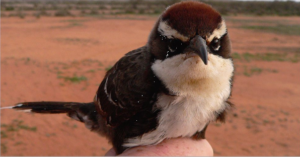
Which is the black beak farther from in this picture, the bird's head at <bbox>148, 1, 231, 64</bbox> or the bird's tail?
the bird's tail

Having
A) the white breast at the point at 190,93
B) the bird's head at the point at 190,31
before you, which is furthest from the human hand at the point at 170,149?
the bird's head at the point at 190,31

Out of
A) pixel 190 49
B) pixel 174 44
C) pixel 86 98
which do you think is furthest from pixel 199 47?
pixel 86 98

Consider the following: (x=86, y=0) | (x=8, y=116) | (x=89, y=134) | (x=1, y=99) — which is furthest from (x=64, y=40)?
(x=86, y=0)

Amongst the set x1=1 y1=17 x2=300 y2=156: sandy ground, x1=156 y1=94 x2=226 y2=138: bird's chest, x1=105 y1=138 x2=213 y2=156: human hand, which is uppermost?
x1=156 y1=94 x2=226 y2=138: bird's chest

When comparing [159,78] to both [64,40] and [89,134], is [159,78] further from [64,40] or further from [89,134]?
[64,40]

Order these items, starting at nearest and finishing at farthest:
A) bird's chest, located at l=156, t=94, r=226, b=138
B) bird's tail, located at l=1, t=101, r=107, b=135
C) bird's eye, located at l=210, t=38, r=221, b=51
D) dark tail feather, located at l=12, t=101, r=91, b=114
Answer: bird's eye, located at l=210, t=38, r=221, b=51
bird's chest, located at l=156, t=94, r=226, b=138
bird's tail, located at l=1, t=101, r=107, b=135
dark tail feather, located at l=12, t=101, r=91, b=114

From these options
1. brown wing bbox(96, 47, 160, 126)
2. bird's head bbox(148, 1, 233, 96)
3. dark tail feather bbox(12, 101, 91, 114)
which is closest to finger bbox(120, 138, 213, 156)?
brown wing bbox(96, 47, 160, 126)

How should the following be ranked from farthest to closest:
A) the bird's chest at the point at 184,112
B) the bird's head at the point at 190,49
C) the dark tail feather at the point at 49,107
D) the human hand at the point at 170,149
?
the dark tail feather at the point at 49,107 < the human hand at the point at 170,149 < the bird's chest at the point at 184,112 < the bird's head at the point at 190,49

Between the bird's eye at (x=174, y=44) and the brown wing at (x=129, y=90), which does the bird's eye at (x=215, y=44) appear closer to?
the bird's eye at (x=174, y=44)
